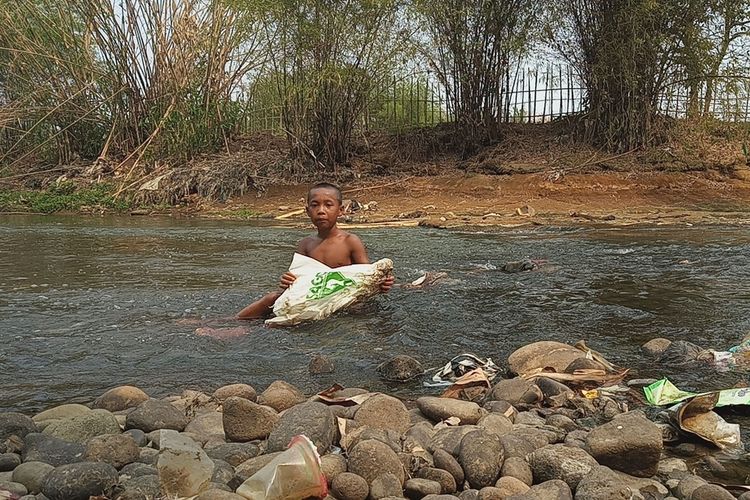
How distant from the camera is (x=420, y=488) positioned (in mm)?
1592

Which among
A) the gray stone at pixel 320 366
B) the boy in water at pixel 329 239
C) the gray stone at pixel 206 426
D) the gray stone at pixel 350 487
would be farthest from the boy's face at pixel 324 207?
the gray stone at pixel 350 487

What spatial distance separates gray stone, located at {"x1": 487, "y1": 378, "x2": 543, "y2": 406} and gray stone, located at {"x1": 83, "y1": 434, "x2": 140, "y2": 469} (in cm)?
121

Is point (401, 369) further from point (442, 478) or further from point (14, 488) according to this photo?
point (14, 488)

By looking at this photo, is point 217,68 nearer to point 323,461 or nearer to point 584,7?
point 584,7

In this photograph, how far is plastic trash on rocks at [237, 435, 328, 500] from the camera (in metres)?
1.46

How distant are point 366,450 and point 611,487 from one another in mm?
592

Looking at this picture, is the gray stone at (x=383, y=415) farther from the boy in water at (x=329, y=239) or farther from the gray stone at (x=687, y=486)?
the boy in water at (x=329, y=239)

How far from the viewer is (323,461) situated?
167cm

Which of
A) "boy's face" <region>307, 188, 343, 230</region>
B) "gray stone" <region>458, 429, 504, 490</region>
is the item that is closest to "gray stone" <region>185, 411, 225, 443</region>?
"gray stone" <region>458, 429, 504, 490</region>

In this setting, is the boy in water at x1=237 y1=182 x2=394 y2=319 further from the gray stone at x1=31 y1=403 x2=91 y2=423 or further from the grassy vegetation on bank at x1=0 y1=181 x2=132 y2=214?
the grassy vegetation on bank at x1=0 y1=181 x2=132 y2=214

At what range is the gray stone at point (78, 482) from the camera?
1.48 metres

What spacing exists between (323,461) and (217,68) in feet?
41.2

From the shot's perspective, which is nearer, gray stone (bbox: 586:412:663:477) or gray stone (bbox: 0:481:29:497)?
gray stone (bbox: 0:481:29:497)

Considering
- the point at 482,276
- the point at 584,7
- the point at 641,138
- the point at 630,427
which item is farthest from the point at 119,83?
the point at 630,427
